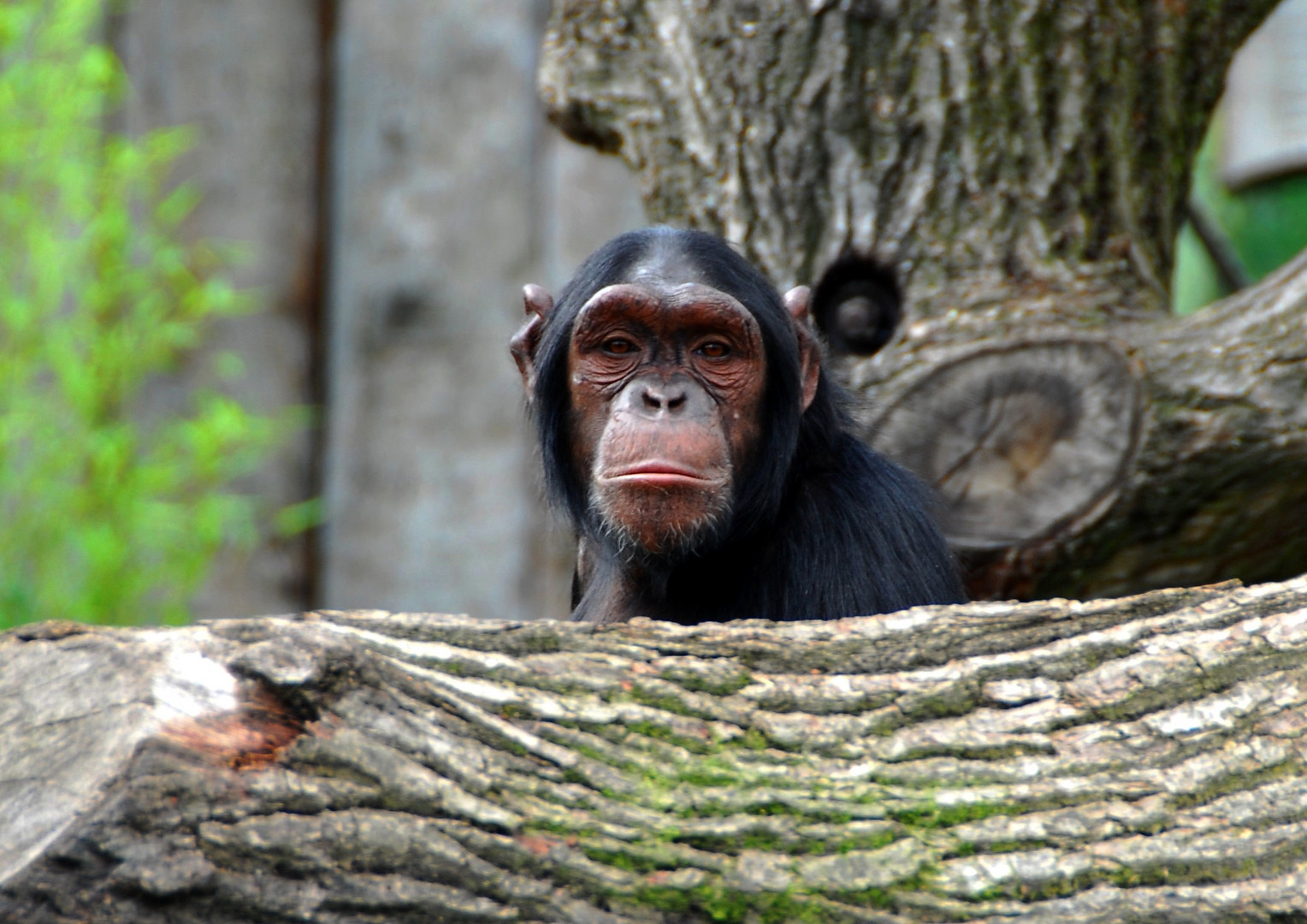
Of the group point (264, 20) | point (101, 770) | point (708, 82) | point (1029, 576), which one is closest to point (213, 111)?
point (264, 20)

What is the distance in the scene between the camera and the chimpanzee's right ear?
4230 millimetres

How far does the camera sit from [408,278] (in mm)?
8211

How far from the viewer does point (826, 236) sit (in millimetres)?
4609

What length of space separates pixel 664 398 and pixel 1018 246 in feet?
5.07

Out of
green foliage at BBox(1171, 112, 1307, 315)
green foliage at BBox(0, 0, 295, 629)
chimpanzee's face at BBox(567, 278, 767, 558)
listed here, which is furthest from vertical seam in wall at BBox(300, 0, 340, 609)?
green foliage at BBox(1171, 112, 1307, 315)

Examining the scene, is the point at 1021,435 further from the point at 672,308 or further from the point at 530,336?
the point at 530,336

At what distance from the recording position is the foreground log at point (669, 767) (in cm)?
193

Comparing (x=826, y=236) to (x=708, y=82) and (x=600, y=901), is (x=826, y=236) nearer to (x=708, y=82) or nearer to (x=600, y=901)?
(x=708, y=82)

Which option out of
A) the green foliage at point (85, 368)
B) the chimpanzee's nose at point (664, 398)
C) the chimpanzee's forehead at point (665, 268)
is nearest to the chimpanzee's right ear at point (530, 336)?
the chimpanzee's forehead at point (665, 268)

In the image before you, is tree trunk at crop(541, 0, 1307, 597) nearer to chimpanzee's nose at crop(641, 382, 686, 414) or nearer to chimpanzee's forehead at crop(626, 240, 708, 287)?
chimpanzee's forehead at crop(626, 240, 708, 287)

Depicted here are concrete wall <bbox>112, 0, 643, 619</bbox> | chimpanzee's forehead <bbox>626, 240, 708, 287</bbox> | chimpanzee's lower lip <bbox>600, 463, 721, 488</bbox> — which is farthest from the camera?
concrete wall <bbox>112, 0, 643, 619</bbox>

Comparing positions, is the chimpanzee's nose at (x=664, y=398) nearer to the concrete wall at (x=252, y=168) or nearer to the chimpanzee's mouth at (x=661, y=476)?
the chimpanzee's mouth at (x=661, y=476)

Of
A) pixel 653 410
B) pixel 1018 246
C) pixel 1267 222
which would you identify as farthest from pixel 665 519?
pixel 1267 222

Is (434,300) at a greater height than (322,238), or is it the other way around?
(322,238)
